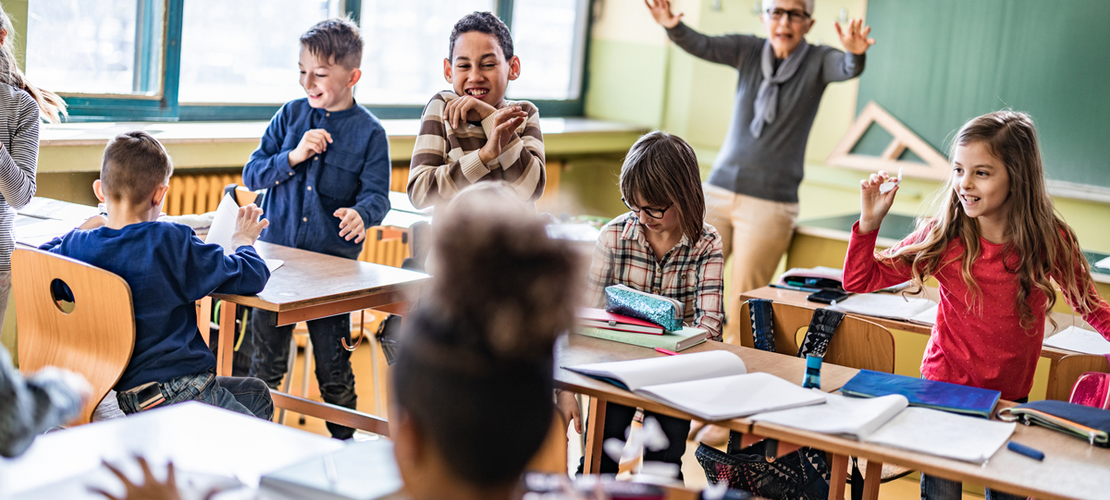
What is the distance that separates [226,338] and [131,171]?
0.71 metres

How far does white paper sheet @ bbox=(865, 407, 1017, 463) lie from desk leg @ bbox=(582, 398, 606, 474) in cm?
64

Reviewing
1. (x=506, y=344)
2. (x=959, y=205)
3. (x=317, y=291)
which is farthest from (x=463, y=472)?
(x=959, y=205)

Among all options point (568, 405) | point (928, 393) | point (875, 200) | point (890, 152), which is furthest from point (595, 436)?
point (890, 152)

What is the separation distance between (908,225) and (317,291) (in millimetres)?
2732

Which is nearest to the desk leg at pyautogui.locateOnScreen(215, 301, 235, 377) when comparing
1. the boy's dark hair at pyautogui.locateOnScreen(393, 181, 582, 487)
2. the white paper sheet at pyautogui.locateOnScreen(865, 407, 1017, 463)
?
the white paper sheet at pyautogui.locateOnScreen(865, 407, 1017, 463)

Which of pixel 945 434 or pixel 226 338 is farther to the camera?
pixel 226 338

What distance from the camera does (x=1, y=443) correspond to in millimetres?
1102

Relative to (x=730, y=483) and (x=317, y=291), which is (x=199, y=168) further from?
(x=730, y=483)

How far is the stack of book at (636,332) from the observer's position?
1.95 meters

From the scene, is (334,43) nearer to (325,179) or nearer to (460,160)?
(325,179)

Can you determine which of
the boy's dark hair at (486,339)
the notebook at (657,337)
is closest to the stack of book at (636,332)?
the notebook at (657,337)

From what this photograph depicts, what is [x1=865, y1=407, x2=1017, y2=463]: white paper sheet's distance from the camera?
1.44m

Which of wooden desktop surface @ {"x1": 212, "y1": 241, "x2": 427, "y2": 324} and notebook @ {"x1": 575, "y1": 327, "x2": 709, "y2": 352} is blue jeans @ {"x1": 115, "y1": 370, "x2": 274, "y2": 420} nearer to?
wooden desktop surface @ {"x1": 212, "y1": 241, "x2": 427, "y2": 324}

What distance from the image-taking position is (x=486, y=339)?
834 millimetres
